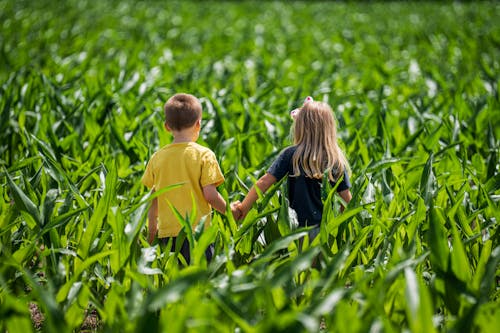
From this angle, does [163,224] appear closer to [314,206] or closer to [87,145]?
[314,206]

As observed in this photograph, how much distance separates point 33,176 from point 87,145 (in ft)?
3.09

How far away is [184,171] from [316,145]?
53 centimetres

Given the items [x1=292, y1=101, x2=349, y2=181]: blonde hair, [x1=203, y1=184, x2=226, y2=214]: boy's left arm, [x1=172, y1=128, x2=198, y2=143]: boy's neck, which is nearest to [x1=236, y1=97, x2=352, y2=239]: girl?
[x1=292, y1=101, x2=349, y2=181]: blonde hair

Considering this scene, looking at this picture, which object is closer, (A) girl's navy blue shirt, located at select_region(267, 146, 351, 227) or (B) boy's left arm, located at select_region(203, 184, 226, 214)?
(B) boy's left arm, located at select_region(203, 184, 226, 214)

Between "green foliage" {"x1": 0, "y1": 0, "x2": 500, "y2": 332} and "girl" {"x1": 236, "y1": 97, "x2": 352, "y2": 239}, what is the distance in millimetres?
82

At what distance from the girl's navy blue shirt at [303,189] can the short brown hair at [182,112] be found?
1.29 ft

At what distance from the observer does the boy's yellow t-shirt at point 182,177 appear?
8.57 feet

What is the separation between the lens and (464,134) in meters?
4.37

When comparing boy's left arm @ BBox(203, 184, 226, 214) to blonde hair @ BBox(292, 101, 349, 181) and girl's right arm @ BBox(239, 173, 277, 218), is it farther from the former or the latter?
blonde hair @ BBox(292, 101, 349, 181)

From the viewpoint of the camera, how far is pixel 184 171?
2.62 m

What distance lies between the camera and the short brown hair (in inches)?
102

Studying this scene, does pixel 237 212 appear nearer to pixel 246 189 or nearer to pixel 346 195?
pixel 246 189

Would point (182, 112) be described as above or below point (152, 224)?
above

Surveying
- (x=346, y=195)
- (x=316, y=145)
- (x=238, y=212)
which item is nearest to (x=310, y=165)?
(x=316, y=145)
